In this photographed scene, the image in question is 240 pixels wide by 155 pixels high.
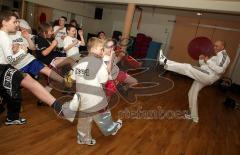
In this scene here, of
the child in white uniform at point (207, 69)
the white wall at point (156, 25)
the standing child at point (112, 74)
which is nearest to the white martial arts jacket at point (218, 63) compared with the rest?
the child in white uniform at point (207, 69)

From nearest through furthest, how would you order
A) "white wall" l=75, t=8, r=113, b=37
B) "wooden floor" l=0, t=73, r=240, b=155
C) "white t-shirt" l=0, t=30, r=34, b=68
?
"white t-shirt" l=0, t=30, r=34, b=68
"wooden floor" l=0, t=73, r=240, b=155
"white wall" l=75, t=8, r=113, b=37

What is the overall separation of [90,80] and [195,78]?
228 centimetres

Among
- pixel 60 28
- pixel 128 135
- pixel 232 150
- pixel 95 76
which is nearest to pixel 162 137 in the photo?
pixel 128 135

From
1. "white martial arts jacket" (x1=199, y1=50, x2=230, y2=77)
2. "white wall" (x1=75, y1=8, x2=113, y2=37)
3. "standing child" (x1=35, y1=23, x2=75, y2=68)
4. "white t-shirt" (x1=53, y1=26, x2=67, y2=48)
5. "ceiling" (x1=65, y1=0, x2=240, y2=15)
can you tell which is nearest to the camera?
"standing child" (x1=35, y1=23, x2=75, y2=68)

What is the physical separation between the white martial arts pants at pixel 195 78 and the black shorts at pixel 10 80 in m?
2.76

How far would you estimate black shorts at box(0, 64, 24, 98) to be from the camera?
2.27m

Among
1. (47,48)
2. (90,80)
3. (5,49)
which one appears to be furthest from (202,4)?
(5,49)

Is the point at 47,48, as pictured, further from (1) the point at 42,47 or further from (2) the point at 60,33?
(2) the point at 60,33

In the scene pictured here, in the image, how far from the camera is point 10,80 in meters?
2.28

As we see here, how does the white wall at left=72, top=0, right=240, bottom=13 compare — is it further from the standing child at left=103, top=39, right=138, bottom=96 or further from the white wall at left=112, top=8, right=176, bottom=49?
the standing child at left=103, top=39, right=138, bottom=96

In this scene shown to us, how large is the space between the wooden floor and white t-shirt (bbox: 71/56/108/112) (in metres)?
0.55

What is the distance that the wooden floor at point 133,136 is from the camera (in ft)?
7.70

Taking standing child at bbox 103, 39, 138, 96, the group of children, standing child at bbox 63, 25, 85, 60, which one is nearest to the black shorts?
the group of children

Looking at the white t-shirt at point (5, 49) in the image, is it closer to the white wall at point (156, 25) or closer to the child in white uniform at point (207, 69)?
the child in white uniform at point (207, 69)
